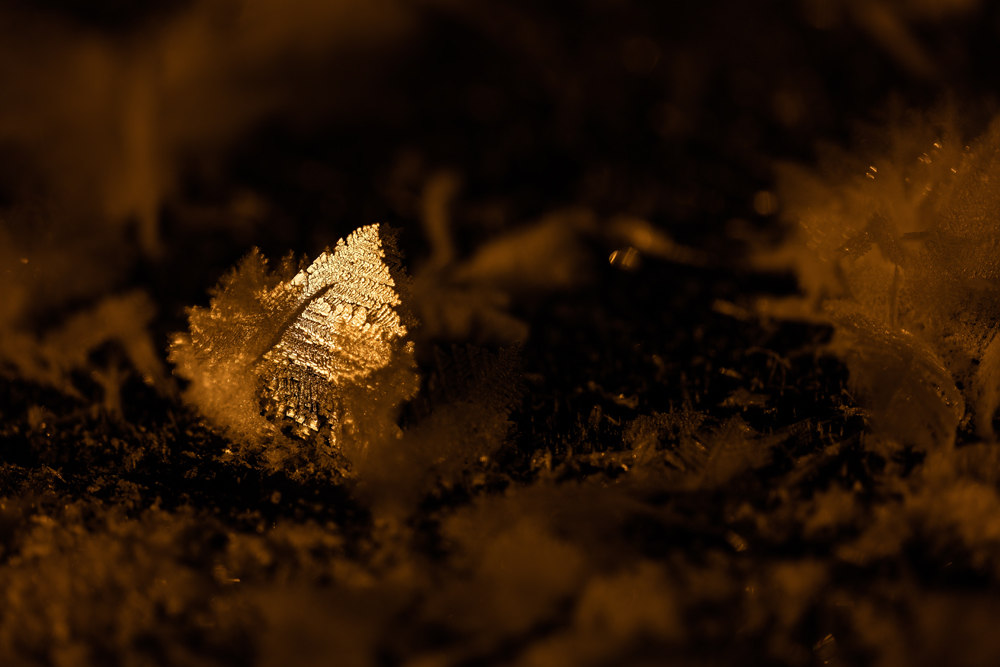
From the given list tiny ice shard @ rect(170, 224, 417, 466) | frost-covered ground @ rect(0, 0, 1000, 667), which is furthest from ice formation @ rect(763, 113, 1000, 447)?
tiny ice shard @ rect(170, 224, 417, 466)

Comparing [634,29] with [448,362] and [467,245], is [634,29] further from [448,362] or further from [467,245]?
[448,362]

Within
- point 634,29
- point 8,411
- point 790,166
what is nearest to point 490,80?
point 634,29

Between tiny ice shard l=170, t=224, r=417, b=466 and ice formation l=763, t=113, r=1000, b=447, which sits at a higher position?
ice formation l=763, t=113, r=1000, b=447

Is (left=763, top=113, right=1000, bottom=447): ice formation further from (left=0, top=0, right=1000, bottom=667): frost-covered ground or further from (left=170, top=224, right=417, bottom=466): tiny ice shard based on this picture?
(left=170, top=224, right=417, bottom=466): tiny ice shard

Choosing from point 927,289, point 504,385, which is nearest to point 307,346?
point 504,385

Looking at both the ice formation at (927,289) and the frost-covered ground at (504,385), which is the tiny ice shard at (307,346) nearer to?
the frost-covered ground at (504,385)

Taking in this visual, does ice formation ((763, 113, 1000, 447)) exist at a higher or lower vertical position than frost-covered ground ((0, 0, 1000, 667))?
higher
